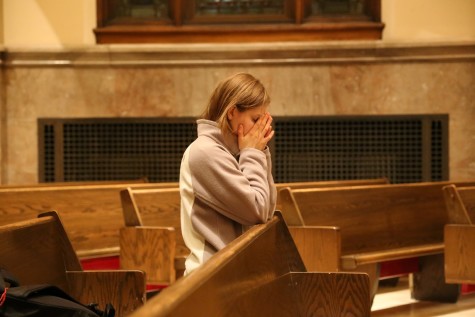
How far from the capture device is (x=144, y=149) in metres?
8.75

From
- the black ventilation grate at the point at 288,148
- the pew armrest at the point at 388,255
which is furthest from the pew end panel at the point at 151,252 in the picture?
the black ventilation grate at the point at 288,148

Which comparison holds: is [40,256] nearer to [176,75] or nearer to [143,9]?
[176,75]

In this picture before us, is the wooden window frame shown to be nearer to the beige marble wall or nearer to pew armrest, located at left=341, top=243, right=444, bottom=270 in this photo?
the beige marble wall

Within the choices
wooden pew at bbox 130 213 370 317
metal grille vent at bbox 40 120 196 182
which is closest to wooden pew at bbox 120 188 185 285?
wooden pew at bbox 130 213 370 317

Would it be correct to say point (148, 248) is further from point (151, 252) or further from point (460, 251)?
point (460, 251)

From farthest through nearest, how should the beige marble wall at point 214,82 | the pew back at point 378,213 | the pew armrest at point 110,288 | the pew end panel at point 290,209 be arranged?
the beige marble wall at point 214,82, the pew back at point 378,213, the pew end panel at point 290,209, the pew armrest at point 110,288

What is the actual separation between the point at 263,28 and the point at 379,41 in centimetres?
115

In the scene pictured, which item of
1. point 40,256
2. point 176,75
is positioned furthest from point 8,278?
point 176,75

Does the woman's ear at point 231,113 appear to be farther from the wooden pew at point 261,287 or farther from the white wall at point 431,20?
the white wall at point 431,20

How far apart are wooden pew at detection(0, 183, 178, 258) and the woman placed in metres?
2.84

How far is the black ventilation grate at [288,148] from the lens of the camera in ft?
28.2

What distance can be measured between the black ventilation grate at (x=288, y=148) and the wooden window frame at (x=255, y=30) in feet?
2.68

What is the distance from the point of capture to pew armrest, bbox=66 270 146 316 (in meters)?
3.43

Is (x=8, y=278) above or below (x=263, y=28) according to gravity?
below
